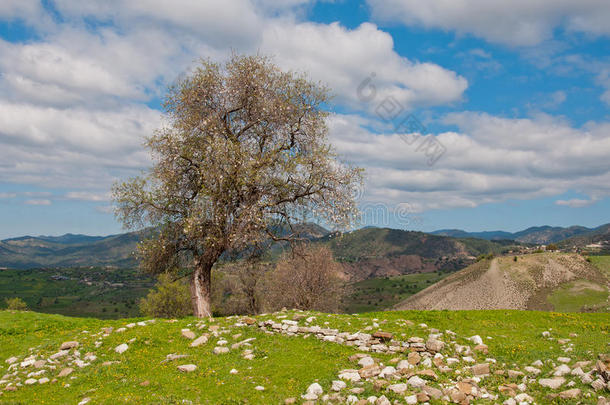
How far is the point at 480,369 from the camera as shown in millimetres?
13406

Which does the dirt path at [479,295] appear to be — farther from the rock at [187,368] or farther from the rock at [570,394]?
the rock at [187,368]

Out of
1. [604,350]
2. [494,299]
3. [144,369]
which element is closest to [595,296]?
[494,299]

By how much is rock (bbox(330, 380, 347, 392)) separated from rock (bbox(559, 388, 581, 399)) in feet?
20.5

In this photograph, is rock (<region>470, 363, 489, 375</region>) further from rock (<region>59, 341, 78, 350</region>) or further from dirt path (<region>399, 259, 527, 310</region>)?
dirt path (<region>399, 259, 527, 310</region>)

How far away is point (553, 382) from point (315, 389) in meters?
7.42

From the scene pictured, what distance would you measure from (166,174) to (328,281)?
36.3 m

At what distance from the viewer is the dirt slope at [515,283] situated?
256 feet

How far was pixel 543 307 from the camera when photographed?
237ft

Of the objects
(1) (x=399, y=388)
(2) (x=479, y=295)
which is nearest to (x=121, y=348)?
(1) (x=399, y=388)

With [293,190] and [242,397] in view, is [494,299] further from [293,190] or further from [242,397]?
[242,397]

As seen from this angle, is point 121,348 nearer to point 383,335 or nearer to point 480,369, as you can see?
point 383,335

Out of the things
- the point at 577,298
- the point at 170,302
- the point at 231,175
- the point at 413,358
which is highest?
the point at 231,175

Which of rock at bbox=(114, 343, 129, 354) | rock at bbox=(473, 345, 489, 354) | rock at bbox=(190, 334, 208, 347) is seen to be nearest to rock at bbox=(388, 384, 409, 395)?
rock at bbox=(473, 345, 489, 354)

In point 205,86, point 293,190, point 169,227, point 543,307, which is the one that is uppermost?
point 205,86
